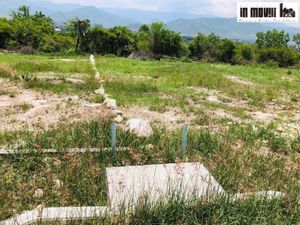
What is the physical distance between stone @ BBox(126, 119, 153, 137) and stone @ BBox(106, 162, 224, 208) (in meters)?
1.58

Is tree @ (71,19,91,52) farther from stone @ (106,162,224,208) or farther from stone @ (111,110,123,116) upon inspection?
stone @ (106,162,224,208)

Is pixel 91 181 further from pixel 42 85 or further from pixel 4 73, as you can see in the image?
pixel 4 73

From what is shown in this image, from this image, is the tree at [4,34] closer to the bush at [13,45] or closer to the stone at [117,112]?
the bush at [13,45]

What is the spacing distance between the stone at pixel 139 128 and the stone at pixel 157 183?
5.17 feet

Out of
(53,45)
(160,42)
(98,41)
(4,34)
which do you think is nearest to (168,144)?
(53,45)

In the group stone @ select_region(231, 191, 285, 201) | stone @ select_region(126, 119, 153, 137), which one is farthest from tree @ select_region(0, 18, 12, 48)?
stone @ select_region(231, 191, 285, 201)

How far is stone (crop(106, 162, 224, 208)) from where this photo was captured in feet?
14.3

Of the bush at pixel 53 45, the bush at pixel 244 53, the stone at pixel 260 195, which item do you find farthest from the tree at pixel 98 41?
the stone at pixel 260 195

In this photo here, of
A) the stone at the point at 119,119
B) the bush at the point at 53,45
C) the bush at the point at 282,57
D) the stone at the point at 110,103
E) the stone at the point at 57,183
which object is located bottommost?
the stone at the point at 57,183

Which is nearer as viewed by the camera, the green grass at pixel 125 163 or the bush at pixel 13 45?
the green grass at pixel 125 163

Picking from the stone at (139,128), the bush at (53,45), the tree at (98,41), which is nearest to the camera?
the stone at (139,128)

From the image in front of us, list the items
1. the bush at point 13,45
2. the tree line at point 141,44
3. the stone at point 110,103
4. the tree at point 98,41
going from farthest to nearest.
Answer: the tree at point 98,41
the tree line at point 141,44
the bush at point 13,45
the stone at point 110,103

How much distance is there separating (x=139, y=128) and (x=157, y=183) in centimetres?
246

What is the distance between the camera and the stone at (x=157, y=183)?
436cm
